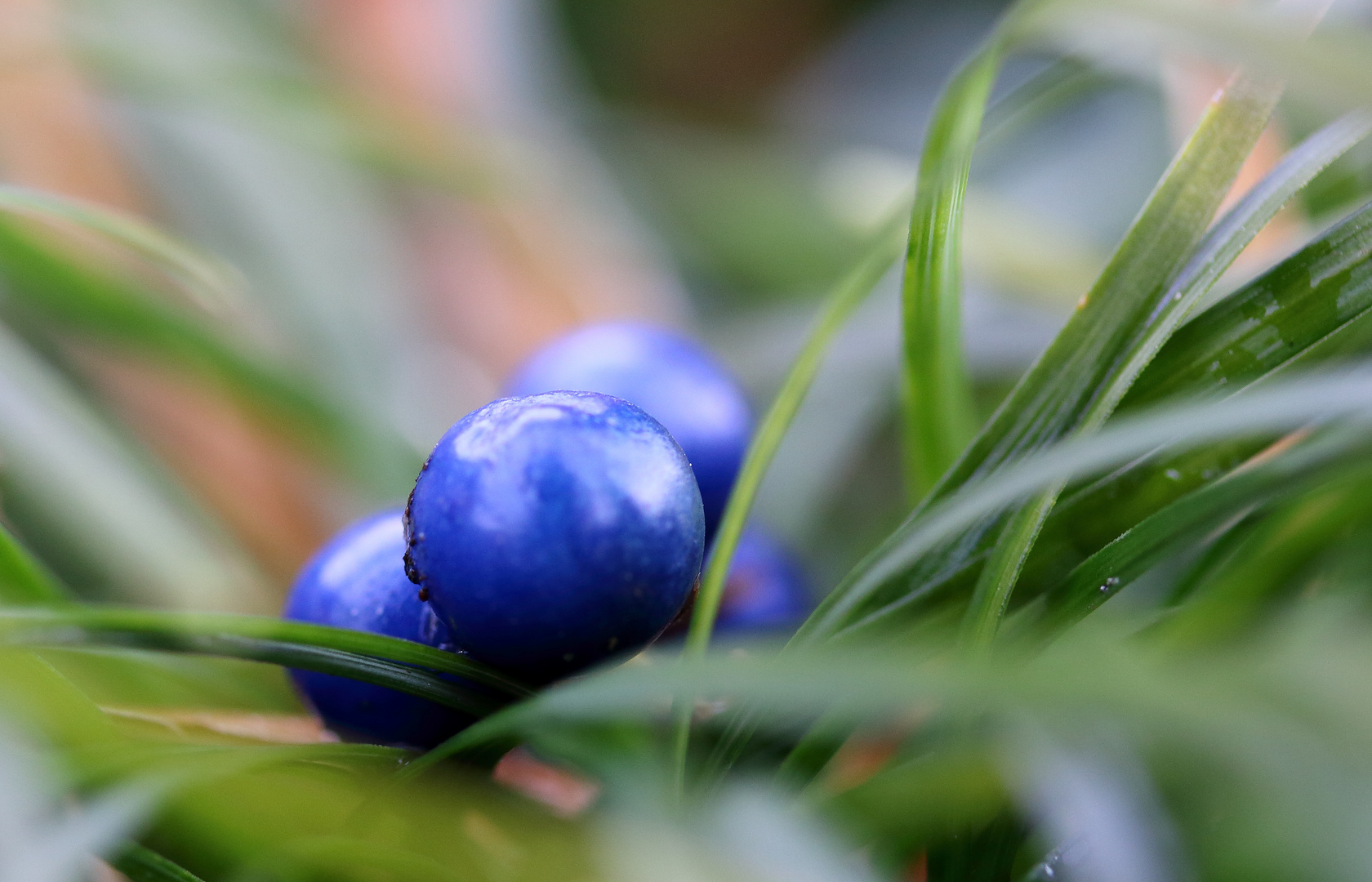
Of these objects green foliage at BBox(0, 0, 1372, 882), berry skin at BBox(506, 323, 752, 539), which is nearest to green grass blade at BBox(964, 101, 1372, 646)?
green foliage at BBox(0, 0, 1372, 882)

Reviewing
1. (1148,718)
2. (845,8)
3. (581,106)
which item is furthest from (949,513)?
(845,8)

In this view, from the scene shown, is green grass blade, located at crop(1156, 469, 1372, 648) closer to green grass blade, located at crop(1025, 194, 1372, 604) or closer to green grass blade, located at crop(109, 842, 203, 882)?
green grass blade, located at crop(1025, 194, 1372, 604)

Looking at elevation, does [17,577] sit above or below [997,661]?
above

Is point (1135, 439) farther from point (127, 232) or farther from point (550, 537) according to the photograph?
point (127, 232)

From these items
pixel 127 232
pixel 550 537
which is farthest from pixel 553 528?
pixel 127 232

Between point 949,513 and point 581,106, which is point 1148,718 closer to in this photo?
point 949,513
